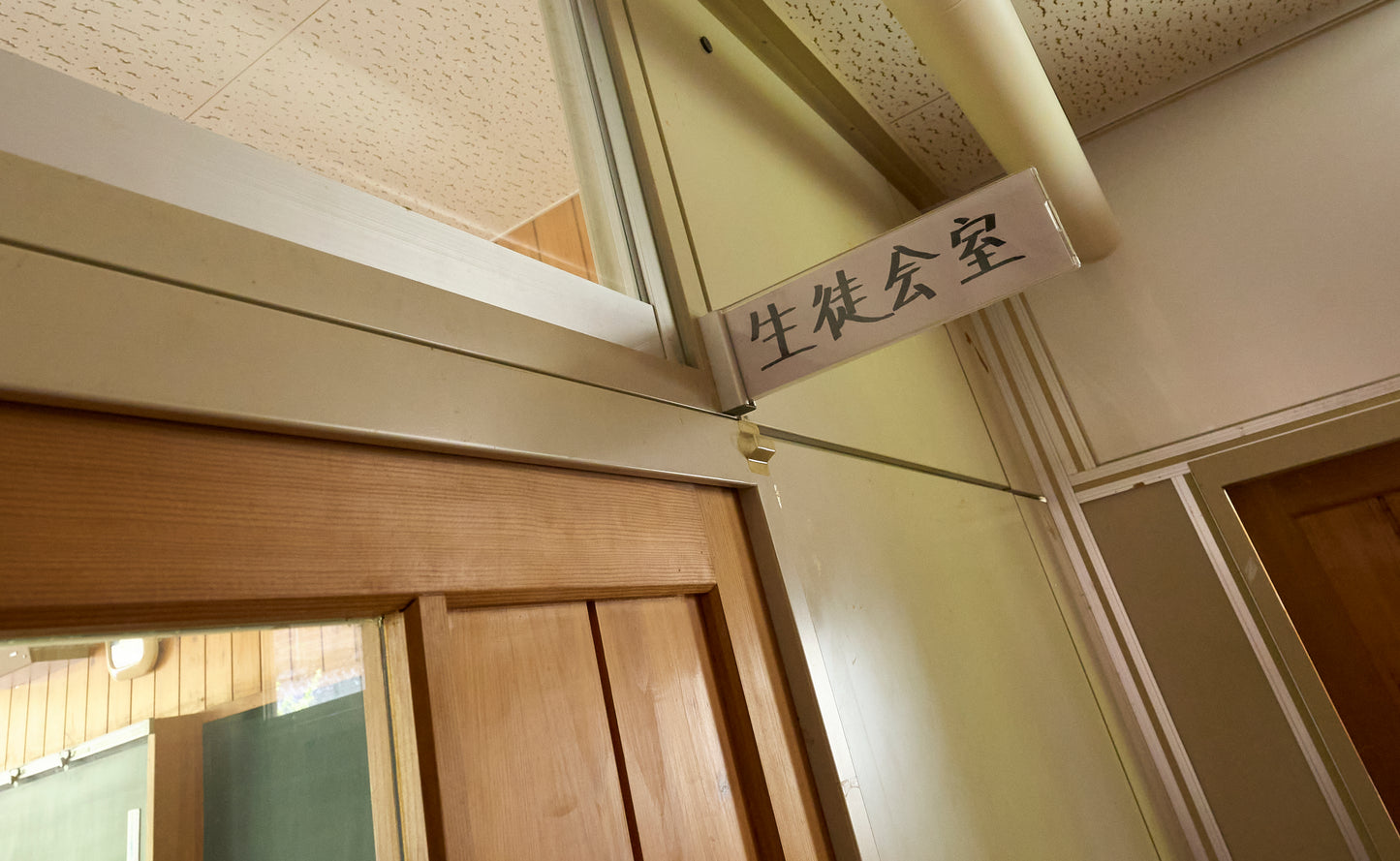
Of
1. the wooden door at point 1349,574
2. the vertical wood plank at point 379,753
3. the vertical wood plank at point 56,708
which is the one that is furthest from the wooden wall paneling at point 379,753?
the wooden door at point 1349,574

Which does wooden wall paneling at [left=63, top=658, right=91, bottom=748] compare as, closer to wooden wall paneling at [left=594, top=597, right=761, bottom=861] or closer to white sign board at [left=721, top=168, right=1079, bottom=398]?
wooden wall paneling at [left=594, top=597, right=761, bottom=861]

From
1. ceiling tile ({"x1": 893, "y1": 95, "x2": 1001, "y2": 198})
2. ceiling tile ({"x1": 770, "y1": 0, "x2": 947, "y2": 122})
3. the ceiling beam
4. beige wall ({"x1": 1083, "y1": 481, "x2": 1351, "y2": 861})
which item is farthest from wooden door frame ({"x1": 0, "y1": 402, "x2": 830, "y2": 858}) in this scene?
ceiling tile ({"x1": 893, "y1": 95, "x2": 1001, "y2": 198})

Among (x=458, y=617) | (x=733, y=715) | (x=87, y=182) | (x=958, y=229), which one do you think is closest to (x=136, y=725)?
(x=458, y=617)

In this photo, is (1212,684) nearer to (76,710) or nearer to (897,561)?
(897,561)

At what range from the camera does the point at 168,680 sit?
21.8 inches

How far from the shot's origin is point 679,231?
4.27 feet

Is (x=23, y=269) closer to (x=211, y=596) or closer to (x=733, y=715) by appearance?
(x=211, y=596)

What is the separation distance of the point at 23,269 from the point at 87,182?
10 centimetres

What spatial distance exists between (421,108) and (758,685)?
103cm

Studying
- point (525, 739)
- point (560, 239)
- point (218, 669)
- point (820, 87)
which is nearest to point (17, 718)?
point (218, 669)

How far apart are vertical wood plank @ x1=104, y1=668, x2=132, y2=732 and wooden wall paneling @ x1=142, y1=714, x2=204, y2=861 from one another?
2 cm

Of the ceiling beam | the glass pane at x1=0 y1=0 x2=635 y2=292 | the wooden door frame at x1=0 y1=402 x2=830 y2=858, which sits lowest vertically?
the wooden door frame at x1=0 y1=402 x2=830 y2=858

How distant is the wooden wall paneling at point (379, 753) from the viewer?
0.66 meters

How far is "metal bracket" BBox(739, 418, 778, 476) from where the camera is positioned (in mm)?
1172
